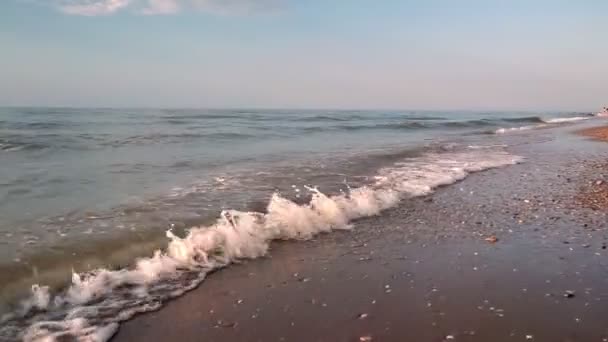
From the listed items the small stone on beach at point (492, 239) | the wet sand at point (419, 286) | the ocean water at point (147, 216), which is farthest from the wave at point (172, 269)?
the small stone on beach at point (492, 239)

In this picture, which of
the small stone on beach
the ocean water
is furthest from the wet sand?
the ocean water

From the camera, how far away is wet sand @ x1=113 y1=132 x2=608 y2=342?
3709 millimetres

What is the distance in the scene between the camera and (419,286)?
461cm

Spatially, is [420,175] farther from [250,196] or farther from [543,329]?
[543,329]

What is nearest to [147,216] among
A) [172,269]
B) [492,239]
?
[172,269]

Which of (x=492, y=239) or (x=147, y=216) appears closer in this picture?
(x=492, y=239)

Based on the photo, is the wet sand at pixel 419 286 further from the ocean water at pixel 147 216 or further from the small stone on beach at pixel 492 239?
the ocean water at pixel 147 216

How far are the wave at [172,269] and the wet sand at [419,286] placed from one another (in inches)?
9.9

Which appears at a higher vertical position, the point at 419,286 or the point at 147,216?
the point at 147,216

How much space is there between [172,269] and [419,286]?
9.06ft

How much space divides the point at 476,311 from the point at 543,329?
0.54m

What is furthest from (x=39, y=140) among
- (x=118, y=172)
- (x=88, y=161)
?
(x=118, y=172)

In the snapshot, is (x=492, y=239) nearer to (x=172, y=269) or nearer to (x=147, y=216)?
(x=172, y=269)

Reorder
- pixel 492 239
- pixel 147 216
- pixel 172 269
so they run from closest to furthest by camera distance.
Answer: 1. pixel 172 269
2. pixel 492 239
3. pixel 147 216
